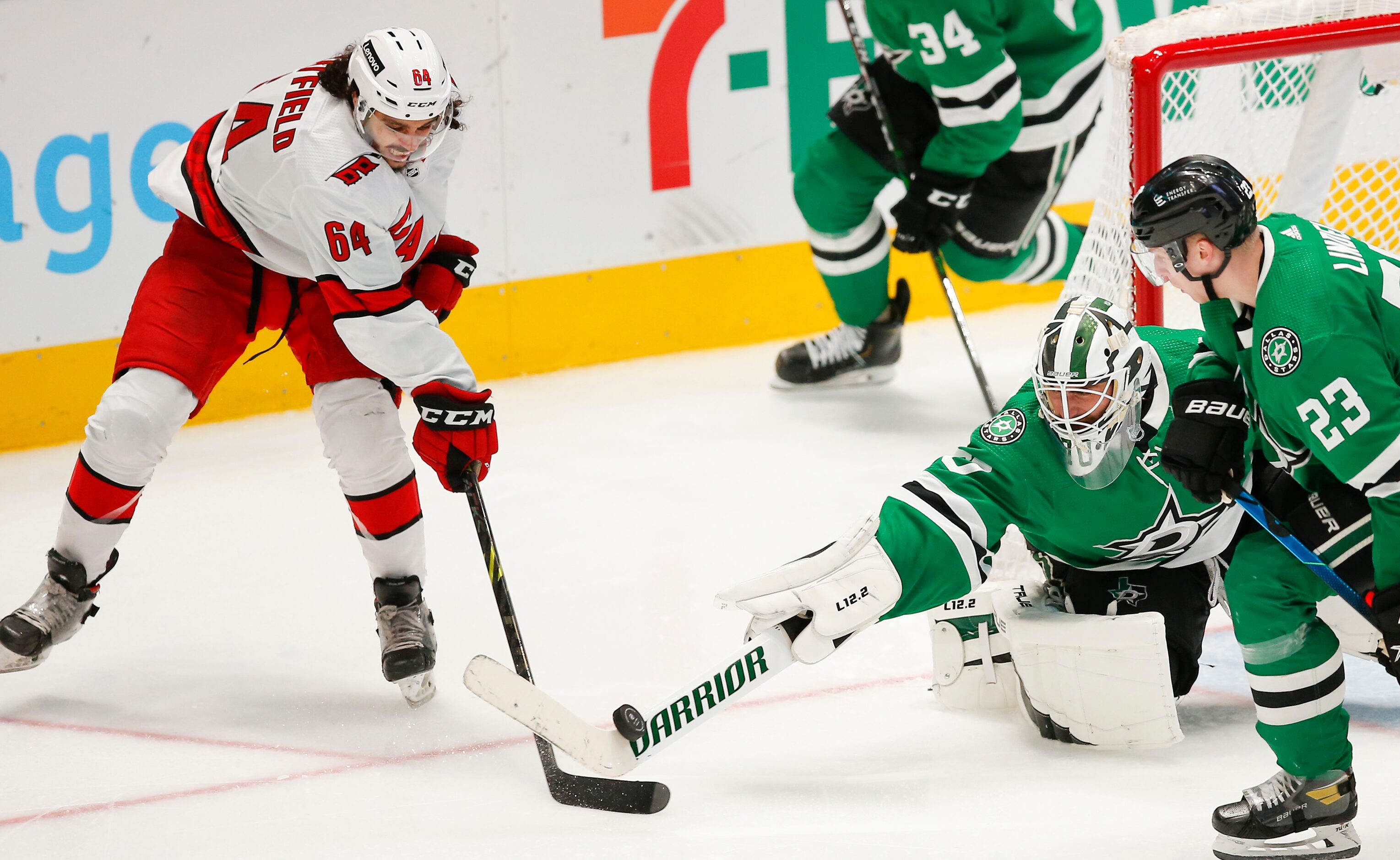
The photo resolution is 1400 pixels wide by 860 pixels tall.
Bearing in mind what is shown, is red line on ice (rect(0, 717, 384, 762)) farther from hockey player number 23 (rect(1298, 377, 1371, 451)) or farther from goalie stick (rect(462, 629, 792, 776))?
hockey player number 23 (rect(1298, 377, 1371, 451))

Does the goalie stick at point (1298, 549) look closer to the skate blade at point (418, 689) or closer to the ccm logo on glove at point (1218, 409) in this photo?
the ccm logo on glove at point (1218, 409)

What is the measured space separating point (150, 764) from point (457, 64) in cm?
252

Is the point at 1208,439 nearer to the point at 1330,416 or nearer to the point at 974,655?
the point at 1330,416

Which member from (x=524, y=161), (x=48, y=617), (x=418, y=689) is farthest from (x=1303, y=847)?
(x=524, y=161)

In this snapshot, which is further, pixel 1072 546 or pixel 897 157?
pixel 897 157

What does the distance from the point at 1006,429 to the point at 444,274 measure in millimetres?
1004

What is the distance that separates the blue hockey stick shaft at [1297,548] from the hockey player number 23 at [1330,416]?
0.22 metres

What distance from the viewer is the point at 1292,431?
2070 millimetres

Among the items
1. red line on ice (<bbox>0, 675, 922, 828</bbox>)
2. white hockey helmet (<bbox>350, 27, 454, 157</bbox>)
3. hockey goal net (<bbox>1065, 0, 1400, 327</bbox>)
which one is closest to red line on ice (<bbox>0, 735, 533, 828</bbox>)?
red line on ice (<bbox>0, 675, 922, 828</bbox>)

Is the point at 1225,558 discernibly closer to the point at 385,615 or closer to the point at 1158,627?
the point at 1158,627

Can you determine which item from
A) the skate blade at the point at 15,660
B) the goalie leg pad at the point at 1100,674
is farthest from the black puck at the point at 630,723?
the skate blade at the point at 15,660

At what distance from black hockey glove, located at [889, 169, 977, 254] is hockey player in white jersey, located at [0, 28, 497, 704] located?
1.77 m

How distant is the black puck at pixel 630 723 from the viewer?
2410 millimetres

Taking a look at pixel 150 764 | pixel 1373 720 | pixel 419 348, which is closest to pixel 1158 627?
pixel 1373 720
